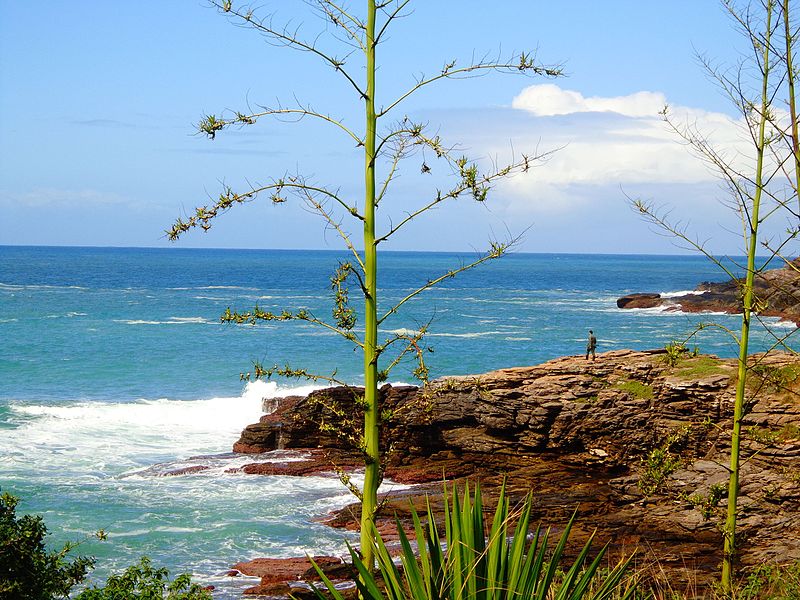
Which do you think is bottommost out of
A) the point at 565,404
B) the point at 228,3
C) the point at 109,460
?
the point at 109,460

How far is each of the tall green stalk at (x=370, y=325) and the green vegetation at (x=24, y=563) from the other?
14.0 ft

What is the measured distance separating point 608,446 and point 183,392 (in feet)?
68.8

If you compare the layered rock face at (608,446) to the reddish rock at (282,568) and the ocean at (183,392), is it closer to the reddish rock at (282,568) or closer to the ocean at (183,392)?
the ocean at (183,392)

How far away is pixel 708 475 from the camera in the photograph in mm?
18500

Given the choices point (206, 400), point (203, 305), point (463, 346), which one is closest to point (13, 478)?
point (206, 400)

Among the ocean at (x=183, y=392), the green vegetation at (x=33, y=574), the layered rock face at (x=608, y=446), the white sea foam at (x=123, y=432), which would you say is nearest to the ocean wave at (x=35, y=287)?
the ocean at (x=183, y=392)

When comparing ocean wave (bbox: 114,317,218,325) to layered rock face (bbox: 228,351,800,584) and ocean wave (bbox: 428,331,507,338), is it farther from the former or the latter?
layered rock face (bbox: 228,351,800,584)

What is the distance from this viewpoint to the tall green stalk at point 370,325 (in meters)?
5.73

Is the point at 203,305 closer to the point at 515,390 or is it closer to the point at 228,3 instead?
the point at 515,390

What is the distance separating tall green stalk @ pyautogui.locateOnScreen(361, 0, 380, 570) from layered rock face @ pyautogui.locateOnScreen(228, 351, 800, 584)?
36.8ft

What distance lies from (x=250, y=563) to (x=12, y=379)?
27.1 metres

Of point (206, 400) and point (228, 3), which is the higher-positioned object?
point (228, 3)

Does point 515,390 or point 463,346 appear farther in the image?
point 463,346

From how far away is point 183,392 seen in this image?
123ft
